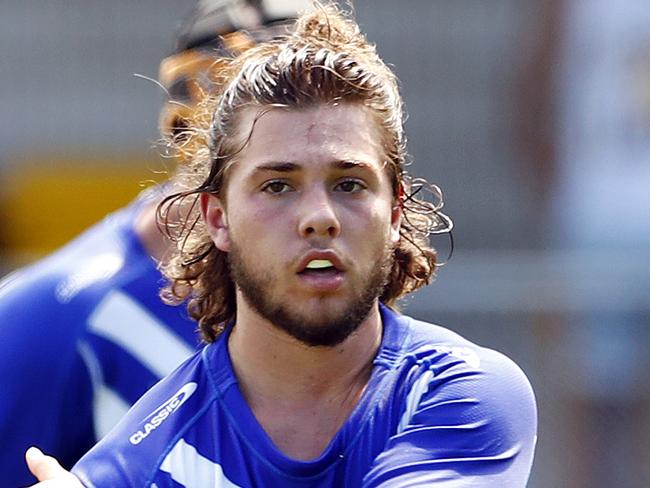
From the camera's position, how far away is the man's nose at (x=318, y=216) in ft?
8.98

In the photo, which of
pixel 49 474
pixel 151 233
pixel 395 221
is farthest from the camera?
pixel 151 233

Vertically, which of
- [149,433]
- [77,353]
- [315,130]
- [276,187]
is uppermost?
[315,130]

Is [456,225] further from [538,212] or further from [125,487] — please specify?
[125,487]

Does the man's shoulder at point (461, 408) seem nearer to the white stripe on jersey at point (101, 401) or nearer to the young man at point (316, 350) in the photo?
the young man at point (316, 350)

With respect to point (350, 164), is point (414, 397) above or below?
below

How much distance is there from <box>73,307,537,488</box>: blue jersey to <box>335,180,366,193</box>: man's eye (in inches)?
12.0

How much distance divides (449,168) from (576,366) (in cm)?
194

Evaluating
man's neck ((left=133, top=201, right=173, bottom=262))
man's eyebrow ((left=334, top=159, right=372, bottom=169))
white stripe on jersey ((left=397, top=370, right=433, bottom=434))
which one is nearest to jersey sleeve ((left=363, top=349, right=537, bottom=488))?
white stripe on jersey ((left=397, top=370, right=433, bottom=434))

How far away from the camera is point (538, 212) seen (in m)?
7.84

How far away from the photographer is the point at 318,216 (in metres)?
2.74

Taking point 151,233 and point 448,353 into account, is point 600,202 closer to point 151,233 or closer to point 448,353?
point 151,233

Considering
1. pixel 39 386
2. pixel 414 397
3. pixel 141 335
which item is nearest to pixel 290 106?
pixel 414 397

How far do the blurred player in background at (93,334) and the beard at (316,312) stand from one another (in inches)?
33.6

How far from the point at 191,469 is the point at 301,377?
10.9 inches
